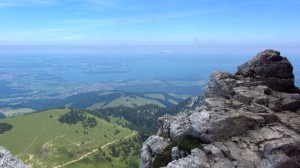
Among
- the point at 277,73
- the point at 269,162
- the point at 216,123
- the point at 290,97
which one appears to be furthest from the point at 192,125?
the point at 277,73

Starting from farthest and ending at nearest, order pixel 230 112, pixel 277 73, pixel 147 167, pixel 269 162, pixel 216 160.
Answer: pixel 277 73 < pixel 147 167 < pixel 230 112 < pixel 216 160 < pixel 269 162

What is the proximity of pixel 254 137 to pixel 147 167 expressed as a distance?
52.1 ft

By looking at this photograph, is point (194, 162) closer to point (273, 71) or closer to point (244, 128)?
point (244, 128)

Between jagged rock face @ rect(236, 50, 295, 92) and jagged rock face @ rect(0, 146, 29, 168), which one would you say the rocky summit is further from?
jagged rock face @ rect(0, 146, 29, 168)

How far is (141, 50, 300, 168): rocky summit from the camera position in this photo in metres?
35.4

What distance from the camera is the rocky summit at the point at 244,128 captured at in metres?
35.4

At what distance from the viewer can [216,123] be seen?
4056cm

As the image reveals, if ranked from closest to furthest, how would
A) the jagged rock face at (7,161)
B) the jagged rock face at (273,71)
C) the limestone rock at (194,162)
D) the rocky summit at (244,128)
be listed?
the jagged rock face at (7,161) < the rocky summit at (244,128) < the limestone rock at (194,162) < the jagged rock face at (273,71)

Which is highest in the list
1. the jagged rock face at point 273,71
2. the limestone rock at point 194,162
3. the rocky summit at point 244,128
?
the jagged rock face at point 273,71

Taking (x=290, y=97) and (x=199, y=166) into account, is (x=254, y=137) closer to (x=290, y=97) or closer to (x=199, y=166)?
(x=199, y=166)

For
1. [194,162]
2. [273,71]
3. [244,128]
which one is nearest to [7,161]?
[194,162]

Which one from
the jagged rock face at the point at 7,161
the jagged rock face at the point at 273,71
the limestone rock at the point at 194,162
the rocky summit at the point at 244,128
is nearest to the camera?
the jagged rock face at the point at 7,161

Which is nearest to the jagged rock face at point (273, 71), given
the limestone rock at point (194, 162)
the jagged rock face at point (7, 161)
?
the limestone rock at point (194, 162)

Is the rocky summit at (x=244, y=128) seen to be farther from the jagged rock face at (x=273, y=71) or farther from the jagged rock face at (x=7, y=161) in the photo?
the jagged rock face at (x=7, y=161)
